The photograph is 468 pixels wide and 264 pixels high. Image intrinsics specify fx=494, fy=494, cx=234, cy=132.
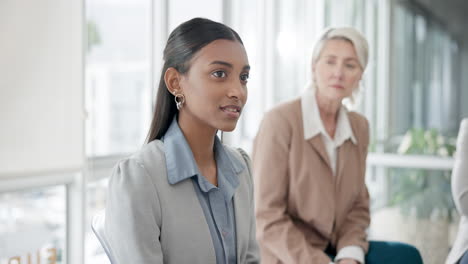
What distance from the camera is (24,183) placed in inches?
72.1

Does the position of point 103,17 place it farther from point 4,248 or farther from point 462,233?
point 462,233

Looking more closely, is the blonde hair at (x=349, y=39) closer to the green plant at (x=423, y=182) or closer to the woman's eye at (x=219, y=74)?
the woman's eye at (x=219, y=74)

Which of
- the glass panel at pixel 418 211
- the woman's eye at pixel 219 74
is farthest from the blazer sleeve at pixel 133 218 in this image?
the glass panel at pixel 418 211

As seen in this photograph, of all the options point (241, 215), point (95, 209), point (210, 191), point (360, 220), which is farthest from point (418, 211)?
point (210, 191)

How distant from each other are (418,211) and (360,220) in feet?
3.72

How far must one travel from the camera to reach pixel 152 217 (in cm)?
109

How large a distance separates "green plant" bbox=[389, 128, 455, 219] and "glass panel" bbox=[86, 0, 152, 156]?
158 centimetres

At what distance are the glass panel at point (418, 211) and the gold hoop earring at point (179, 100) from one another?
214 centimetres

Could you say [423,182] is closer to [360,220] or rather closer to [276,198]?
Answer: [360,220]

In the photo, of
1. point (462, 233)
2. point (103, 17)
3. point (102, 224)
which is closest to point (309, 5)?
point (103, 17)

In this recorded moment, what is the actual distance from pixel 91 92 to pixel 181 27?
5.02 ft

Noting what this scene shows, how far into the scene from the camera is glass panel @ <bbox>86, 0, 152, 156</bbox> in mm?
2615

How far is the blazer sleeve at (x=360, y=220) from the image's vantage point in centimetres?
189

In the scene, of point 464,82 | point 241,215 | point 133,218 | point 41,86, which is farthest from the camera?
point 464,82
